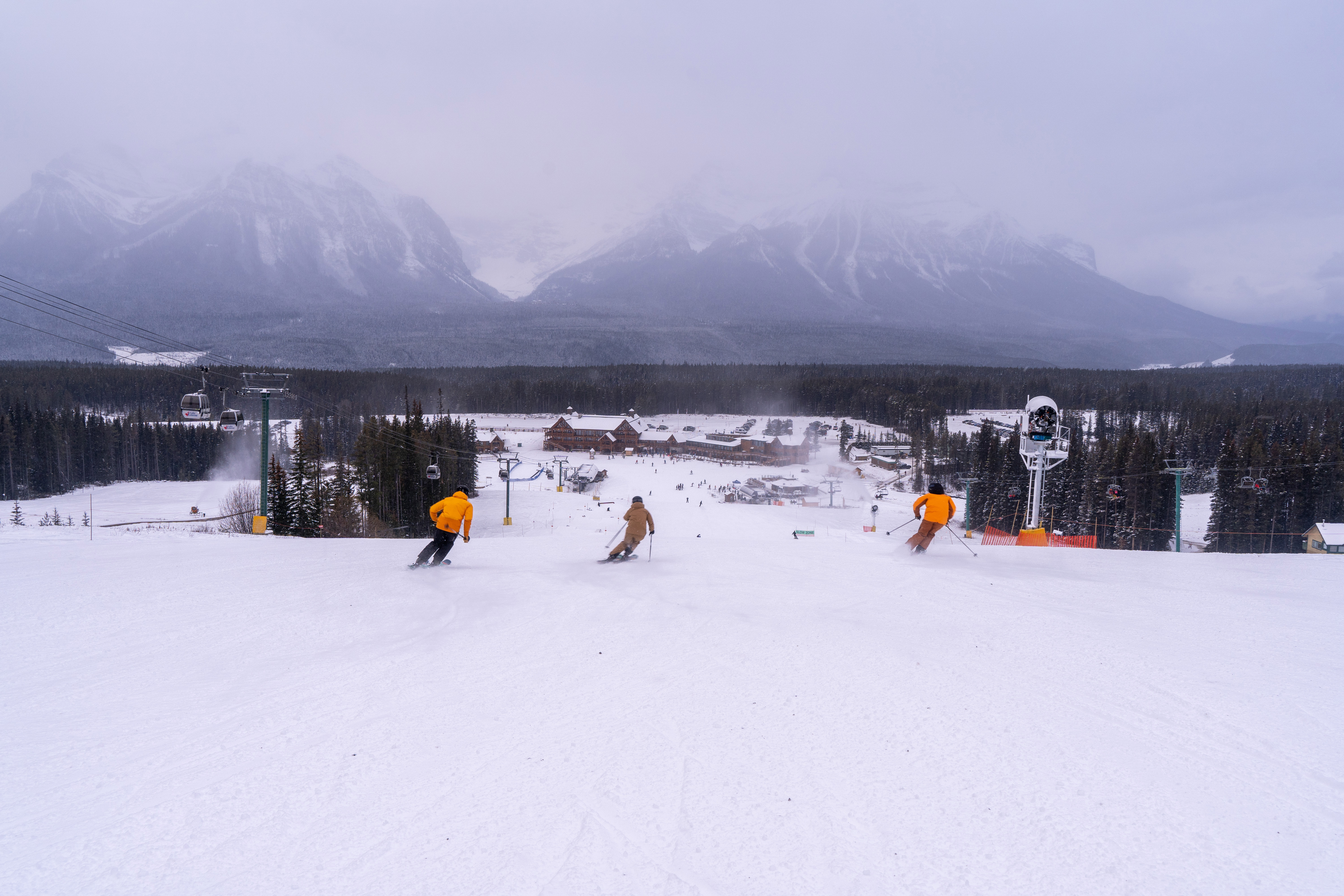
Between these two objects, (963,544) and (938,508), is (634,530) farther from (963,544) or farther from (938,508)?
(963,544)

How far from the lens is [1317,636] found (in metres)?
6.66

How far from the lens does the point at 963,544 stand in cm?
1204

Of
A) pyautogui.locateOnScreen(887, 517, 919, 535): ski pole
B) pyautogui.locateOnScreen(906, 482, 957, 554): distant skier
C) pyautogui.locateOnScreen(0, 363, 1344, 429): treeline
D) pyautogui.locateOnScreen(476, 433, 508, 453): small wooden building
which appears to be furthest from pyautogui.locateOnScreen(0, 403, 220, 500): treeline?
pyautogui.locateOnScreen(906, 482, 957, 554): distant skier

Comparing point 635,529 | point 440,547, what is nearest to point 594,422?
point 635,529

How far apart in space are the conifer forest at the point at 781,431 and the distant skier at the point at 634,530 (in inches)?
999

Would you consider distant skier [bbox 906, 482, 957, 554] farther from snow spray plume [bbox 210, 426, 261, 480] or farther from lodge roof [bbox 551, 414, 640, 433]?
lodge roof [bbox 551, 414, 640, 433]

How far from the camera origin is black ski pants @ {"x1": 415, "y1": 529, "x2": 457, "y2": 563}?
406 inches

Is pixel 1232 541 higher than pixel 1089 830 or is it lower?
lower

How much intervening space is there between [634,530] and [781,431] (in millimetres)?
99858

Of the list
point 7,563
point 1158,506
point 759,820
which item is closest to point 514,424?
point 1158,506

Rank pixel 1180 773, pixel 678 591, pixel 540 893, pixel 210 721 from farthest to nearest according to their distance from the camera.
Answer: pixel 678 591 < pixel 210 721 < pixel 1180 773 < pixel 540 893

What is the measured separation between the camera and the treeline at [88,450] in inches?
2504

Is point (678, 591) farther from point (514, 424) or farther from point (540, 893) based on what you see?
point (514, 424)

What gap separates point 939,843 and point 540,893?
6.78ft
